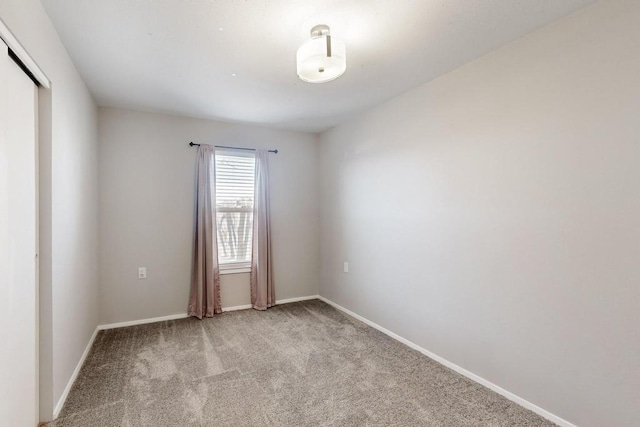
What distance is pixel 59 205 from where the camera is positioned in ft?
6.64

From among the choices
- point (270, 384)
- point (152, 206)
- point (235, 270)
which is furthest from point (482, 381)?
point (152, 206)

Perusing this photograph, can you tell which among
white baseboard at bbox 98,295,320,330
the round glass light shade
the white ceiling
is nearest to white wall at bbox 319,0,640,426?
the white ceiling

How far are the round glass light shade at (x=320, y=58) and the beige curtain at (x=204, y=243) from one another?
2.22 metres

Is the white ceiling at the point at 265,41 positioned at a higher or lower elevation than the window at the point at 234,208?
higher

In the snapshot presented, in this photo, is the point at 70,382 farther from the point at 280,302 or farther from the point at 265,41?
the point at 265,41

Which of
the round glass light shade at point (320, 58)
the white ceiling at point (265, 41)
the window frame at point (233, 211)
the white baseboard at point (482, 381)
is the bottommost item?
the white baseboard at point (482, 381)

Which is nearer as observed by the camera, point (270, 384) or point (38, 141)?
point (38, 141)

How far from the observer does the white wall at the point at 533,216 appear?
163 cm

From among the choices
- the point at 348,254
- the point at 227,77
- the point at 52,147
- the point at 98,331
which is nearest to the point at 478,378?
the point at 348,254

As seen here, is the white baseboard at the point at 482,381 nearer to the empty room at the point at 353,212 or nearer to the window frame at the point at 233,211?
the empty room at the point at 353,212

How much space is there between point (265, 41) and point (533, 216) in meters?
2.07

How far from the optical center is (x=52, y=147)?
187 centimetres

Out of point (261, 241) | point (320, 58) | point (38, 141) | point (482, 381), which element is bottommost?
point (482, 381)

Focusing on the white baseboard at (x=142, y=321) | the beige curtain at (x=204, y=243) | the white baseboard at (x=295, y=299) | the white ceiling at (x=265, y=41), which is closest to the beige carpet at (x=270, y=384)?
the white baseboard at (x=142, y=321)
